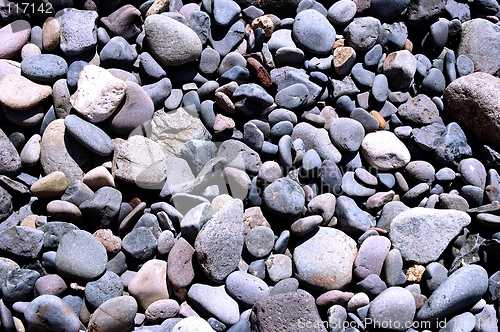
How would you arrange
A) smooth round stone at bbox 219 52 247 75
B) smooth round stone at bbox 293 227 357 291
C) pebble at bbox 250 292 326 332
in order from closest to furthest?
pebble at bbox 250 292 326 332, smooth round stone at bbox 293 227 357 291, smooth round stone at bbox 219 52 247 75

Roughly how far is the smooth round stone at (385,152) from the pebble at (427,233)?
19cm

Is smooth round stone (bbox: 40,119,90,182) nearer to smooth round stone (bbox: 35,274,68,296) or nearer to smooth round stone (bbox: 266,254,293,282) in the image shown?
smooth round stone (bbox: 35,274,68,296)

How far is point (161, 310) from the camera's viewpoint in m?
1.36

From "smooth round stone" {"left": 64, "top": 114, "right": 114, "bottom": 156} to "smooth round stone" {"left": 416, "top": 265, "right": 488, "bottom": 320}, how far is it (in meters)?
1.11

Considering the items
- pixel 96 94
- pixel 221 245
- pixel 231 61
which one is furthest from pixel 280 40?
pixel 221 245

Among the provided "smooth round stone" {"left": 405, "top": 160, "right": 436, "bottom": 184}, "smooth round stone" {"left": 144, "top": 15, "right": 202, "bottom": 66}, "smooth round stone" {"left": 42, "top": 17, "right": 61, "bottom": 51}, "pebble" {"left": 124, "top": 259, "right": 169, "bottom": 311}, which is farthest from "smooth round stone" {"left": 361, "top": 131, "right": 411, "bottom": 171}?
"smooth round stone" {"left": 42, "top": 17, "right": 61, "bottom": 51}

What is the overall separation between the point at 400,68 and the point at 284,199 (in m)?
0.64

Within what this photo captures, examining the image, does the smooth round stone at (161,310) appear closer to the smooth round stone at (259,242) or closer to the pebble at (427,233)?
the smooth round stone at (259,242)

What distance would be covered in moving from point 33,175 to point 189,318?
734 mm

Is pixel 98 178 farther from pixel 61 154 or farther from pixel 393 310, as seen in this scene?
pixel 393 310

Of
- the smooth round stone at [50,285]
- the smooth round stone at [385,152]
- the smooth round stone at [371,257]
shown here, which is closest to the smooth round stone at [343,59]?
the smooth round stone at [385,152]

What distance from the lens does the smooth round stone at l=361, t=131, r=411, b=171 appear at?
5.06 ft

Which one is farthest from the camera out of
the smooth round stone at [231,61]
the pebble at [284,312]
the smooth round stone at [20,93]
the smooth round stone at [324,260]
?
the smooth round stone at [231,61]

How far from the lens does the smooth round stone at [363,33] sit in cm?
165
